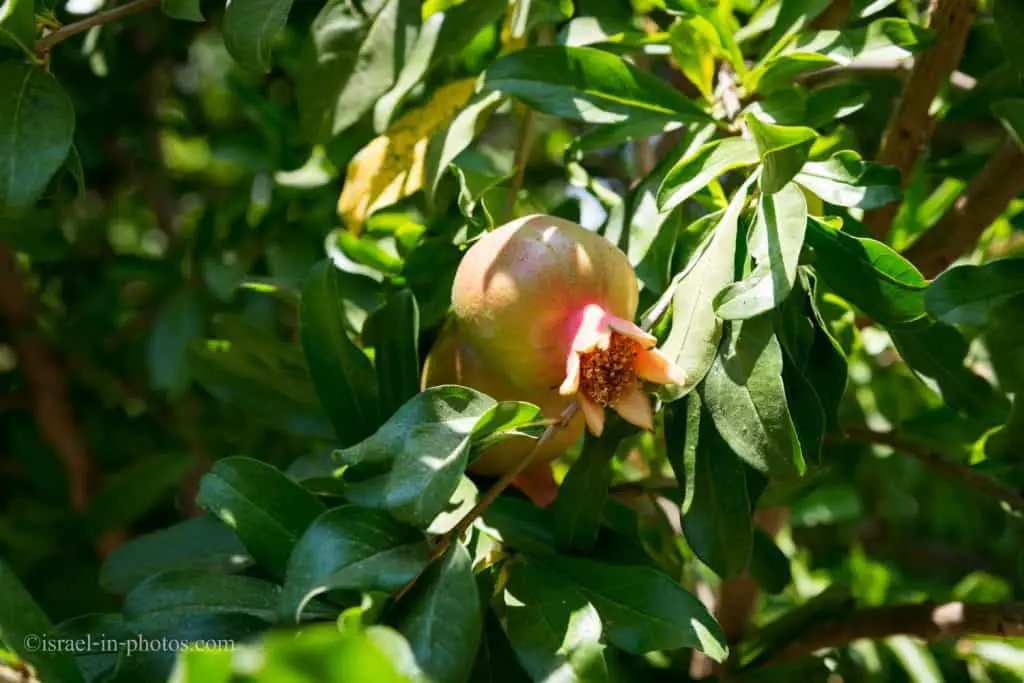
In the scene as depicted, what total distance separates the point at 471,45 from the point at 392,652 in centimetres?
67

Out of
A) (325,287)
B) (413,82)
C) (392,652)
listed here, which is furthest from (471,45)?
(392,652)

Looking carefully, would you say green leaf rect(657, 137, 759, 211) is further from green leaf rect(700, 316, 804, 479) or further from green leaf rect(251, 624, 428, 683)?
green leaf rect(251, 624, 428, 683)

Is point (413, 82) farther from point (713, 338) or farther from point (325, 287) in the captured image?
point (713, 338)

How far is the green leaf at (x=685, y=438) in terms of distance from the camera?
2.43ft

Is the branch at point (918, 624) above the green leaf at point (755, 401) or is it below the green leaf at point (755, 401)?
below

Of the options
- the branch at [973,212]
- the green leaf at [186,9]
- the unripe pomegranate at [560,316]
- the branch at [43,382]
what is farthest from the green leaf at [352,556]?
the branch at [43,382]

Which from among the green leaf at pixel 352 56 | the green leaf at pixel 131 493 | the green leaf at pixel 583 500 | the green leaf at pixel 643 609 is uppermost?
the green leaf at pixel 352 56

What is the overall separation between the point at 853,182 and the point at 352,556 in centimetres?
42

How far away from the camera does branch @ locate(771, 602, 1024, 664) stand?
36.7 inches

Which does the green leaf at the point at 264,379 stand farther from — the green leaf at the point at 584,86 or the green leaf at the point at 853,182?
the green leaf at the point at 853,182

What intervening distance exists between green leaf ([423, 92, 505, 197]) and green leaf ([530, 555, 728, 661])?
1.05 feet

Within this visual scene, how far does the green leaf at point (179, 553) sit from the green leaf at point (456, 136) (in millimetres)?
318

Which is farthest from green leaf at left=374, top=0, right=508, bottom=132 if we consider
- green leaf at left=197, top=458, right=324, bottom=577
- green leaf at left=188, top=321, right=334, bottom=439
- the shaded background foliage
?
green leaf at left=197, top=458, right=324, bottom=577

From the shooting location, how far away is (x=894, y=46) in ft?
2.71
